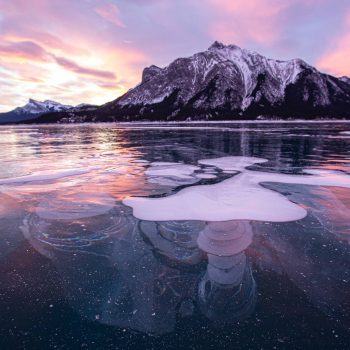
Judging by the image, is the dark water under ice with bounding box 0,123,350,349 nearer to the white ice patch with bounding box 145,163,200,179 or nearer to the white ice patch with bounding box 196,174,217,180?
the white ice patch with bounding box 196,174,217,180

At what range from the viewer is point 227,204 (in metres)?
8.23

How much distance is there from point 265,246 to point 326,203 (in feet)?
12.7

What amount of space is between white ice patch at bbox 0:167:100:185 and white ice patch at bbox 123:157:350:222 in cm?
547

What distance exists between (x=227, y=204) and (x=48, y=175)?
8.96 meters

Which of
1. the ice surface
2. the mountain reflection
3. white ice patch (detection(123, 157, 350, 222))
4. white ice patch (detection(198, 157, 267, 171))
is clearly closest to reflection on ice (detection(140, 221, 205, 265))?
the mountain reflection

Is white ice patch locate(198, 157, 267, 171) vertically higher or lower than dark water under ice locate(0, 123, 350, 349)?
lower

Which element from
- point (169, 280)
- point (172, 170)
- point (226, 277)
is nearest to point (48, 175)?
point (172, 170)

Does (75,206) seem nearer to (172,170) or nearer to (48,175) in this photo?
(48,175)

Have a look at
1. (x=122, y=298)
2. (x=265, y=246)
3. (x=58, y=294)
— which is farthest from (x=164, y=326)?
(x=265, y=246)

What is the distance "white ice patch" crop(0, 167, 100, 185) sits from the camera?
12.0m

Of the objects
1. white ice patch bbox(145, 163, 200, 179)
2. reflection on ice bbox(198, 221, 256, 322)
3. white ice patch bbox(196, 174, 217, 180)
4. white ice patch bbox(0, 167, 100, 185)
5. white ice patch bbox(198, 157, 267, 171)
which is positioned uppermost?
reflection on ice bbox(198, 221, 256, 322)

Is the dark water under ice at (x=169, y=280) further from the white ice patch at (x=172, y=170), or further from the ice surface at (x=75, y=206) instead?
the white ice patch at (x=172, y=170)

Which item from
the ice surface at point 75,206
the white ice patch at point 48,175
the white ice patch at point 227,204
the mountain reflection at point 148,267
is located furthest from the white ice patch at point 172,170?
the mountain reflection at point 148,267

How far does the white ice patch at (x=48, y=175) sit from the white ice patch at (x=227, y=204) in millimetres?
5474
